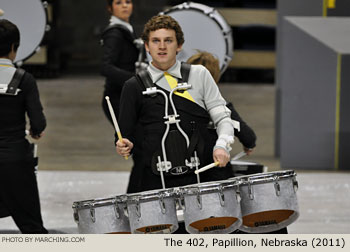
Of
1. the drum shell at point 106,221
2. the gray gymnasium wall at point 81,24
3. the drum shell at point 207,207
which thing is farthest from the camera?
the gray gymnasium wall at point 81,24

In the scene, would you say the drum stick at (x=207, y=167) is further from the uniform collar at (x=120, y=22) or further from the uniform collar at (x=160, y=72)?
the uniform collar at (x=120, y=22)

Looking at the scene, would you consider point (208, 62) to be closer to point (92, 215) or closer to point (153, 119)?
point (153, 119)

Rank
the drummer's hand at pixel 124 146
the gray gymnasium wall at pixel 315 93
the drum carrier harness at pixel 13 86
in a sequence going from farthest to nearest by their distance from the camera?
the gray gymnasium wall at pixel 315 93 → the drum carrier harness at pixel 13 86 → the drummer's hand at pixel 124 146

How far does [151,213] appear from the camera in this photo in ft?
12.1

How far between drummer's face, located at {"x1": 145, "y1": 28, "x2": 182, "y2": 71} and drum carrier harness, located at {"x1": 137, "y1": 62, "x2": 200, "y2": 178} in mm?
124

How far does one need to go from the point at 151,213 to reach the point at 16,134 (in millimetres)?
1345

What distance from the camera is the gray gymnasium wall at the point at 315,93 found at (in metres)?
7.26

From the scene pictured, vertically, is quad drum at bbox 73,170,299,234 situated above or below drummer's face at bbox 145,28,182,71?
below

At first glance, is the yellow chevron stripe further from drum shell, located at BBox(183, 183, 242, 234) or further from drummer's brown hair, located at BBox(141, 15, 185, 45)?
drum shell, located at BBox(183, 183, 242, 234)

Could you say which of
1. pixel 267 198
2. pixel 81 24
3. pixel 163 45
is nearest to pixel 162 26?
pixel 163 45

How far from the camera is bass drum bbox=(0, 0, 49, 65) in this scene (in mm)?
5562

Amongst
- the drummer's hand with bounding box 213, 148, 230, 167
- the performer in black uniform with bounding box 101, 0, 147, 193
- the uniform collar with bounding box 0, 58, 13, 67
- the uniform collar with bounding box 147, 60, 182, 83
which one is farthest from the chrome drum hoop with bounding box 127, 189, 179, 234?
the performer in black uniform with bounding box 101, 0, 147, 193

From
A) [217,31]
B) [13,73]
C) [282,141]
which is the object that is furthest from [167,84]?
[282,141]

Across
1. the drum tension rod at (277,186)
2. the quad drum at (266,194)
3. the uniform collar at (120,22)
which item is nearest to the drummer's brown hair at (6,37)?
the uniform collar at (120,22)
